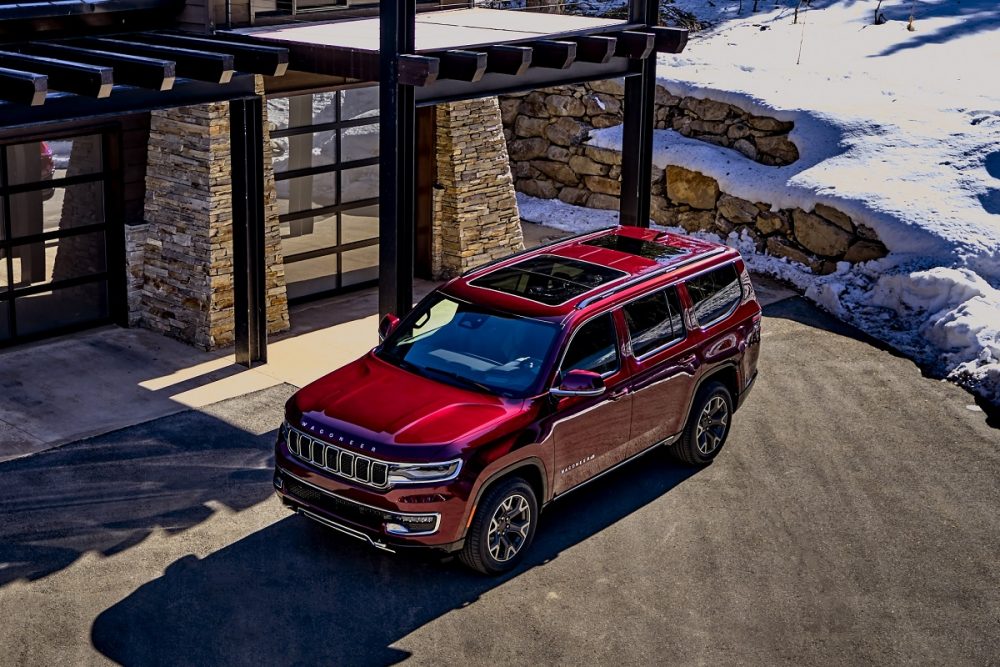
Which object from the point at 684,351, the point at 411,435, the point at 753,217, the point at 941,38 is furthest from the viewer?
the point at 941,38

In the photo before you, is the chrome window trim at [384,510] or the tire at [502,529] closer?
the chrome window trim at [384,510]

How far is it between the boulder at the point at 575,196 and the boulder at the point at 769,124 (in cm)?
312

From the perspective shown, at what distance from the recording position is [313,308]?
16.0 m

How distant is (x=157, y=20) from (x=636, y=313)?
684 centimetres

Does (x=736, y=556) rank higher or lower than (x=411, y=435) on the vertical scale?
lower

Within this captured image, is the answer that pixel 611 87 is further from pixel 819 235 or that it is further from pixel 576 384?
pixel 576 384

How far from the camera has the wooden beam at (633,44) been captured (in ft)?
45.5

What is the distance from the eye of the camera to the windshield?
9.91m

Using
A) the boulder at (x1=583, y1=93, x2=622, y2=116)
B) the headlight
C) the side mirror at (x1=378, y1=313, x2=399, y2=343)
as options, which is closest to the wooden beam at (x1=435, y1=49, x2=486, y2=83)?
the side mirror at (x1=378, y1=313, x2=399, y2=343)

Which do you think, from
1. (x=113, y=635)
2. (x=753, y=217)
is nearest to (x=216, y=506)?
(x=113, y=635)

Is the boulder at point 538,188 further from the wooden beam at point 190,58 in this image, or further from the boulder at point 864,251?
the wooden beam at point 190,58

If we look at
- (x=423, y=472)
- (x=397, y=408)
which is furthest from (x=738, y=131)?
(x=423, y=472)

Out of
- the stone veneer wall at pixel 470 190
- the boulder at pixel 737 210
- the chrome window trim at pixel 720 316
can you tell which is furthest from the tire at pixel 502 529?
the boulder at pixel 737 210

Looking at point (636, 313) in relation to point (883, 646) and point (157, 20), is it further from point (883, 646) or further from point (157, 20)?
point (157, 20)
